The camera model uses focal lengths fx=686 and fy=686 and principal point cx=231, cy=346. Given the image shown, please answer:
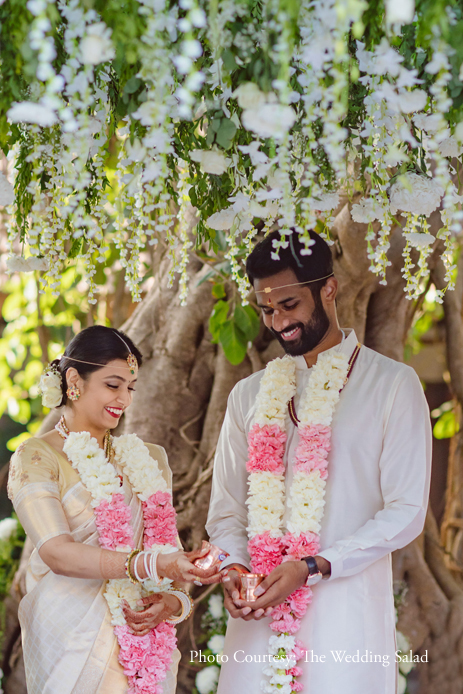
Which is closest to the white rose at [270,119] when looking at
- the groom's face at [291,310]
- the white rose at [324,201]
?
the white rose at [324,201]

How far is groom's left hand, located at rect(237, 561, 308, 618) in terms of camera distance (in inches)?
80.2

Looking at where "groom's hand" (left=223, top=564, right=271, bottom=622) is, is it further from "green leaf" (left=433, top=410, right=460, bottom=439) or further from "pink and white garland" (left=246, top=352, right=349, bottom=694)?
"green leaf" (left=433, top=410, right=460, bottom=439)

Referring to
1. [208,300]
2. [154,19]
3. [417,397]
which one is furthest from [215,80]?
[208,300]

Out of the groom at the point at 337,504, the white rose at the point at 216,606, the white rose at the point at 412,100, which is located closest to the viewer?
the white rose at the point at 412,100

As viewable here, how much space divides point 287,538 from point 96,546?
616mm

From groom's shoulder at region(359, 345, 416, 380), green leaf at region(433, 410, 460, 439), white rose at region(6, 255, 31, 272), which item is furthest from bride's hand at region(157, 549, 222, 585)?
green leaf at region(433, 410, 460, 439)

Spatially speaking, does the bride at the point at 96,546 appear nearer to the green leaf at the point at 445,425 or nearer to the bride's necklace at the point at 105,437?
the bride's necklace at the point at 105,437

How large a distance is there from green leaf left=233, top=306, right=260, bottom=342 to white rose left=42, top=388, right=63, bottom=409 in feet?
3.88

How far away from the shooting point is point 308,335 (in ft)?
7.88

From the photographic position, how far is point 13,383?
16.4ft

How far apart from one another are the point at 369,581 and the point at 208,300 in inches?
79.0

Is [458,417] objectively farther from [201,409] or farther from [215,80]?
[215,80]

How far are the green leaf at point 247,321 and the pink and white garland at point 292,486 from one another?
33.6 inches

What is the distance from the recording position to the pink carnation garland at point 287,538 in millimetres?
2168
